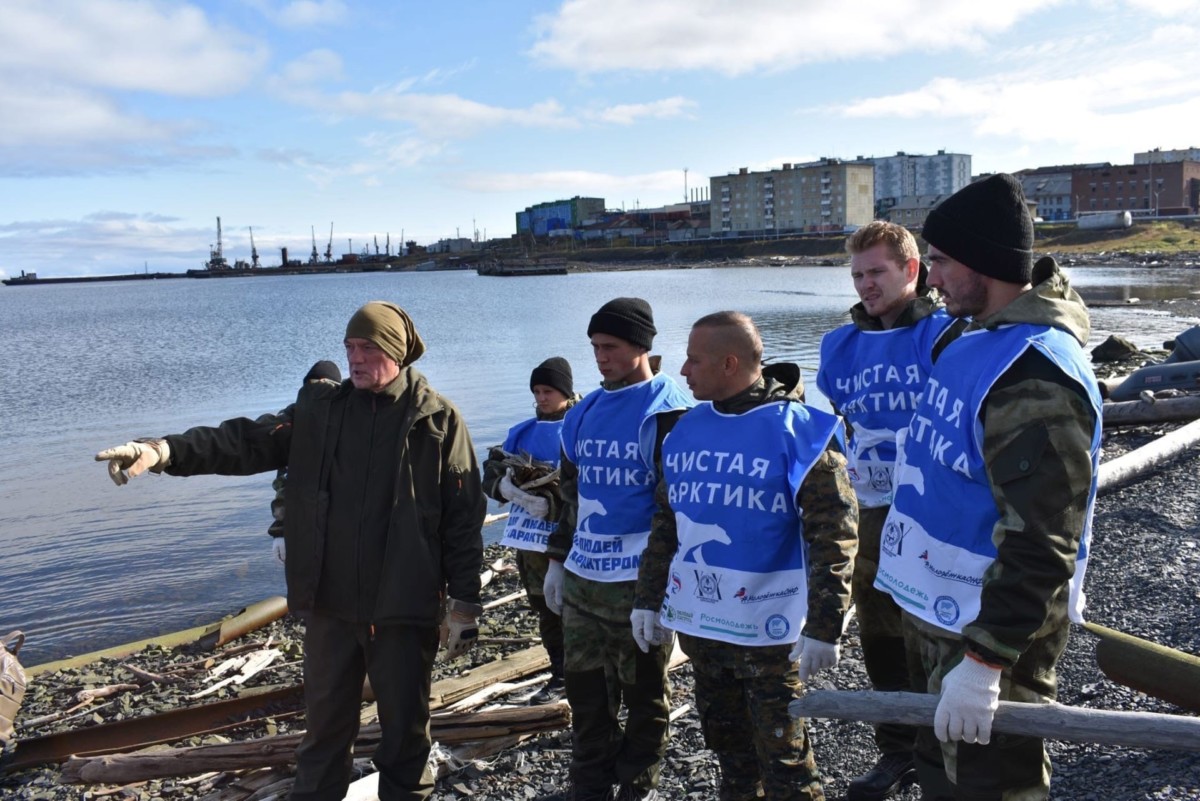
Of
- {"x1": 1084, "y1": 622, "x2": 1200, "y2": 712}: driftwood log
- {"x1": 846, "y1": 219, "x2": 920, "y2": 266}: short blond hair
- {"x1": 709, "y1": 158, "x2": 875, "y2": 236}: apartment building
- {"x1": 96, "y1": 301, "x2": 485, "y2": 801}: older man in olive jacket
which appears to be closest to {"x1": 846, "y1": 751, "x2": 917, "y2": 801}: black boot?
{"x1": 1084, "y1": 622, "x2": 1200, "y2": 712}: driftwood log

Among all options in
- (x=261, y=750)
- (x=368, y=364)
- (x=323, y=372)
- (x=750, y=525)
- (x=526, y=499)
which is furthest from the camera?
(x=323, y=372)

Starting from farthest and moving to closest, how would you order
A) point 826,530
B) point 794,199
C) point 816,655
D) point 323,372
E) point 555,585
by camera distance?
point 794,199 → point 323,372 → point 555,585 → point 826,530 → point 816,655

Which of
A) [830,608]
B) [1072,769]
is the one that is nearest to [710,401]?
[830,608]

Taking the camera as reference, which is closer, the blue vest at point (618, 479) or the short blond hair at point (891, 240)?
the blue vest at point (618, 479)

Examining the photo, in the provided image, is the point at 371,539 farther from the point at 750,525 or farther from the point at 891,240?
the point at 891,240

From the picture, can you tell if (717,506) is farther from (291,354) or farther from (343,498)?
(291,354)

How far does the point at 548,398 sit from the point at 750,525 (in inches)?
113

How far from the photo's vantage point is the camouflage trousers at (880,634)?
187 inches

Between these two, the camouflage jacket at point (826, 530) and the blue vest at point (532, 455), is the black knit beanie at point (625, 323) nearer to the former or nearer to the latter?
the camouflage jacket at point (826, 530)

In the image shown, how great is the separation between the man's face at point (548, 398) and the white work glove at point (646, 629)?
2.54 m

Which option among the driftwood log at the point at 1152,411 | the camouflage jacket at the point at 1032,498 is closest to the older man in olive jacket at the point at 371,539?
the camouflage jacket at the point at 1032,498

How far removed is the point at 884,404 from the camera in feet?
15.9

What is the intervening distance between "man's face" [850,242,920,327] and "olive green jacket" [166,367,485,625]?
2.31 meters

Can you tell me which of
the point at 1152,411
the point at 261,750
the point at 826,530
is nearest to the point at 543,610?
→ the point at 261,750
